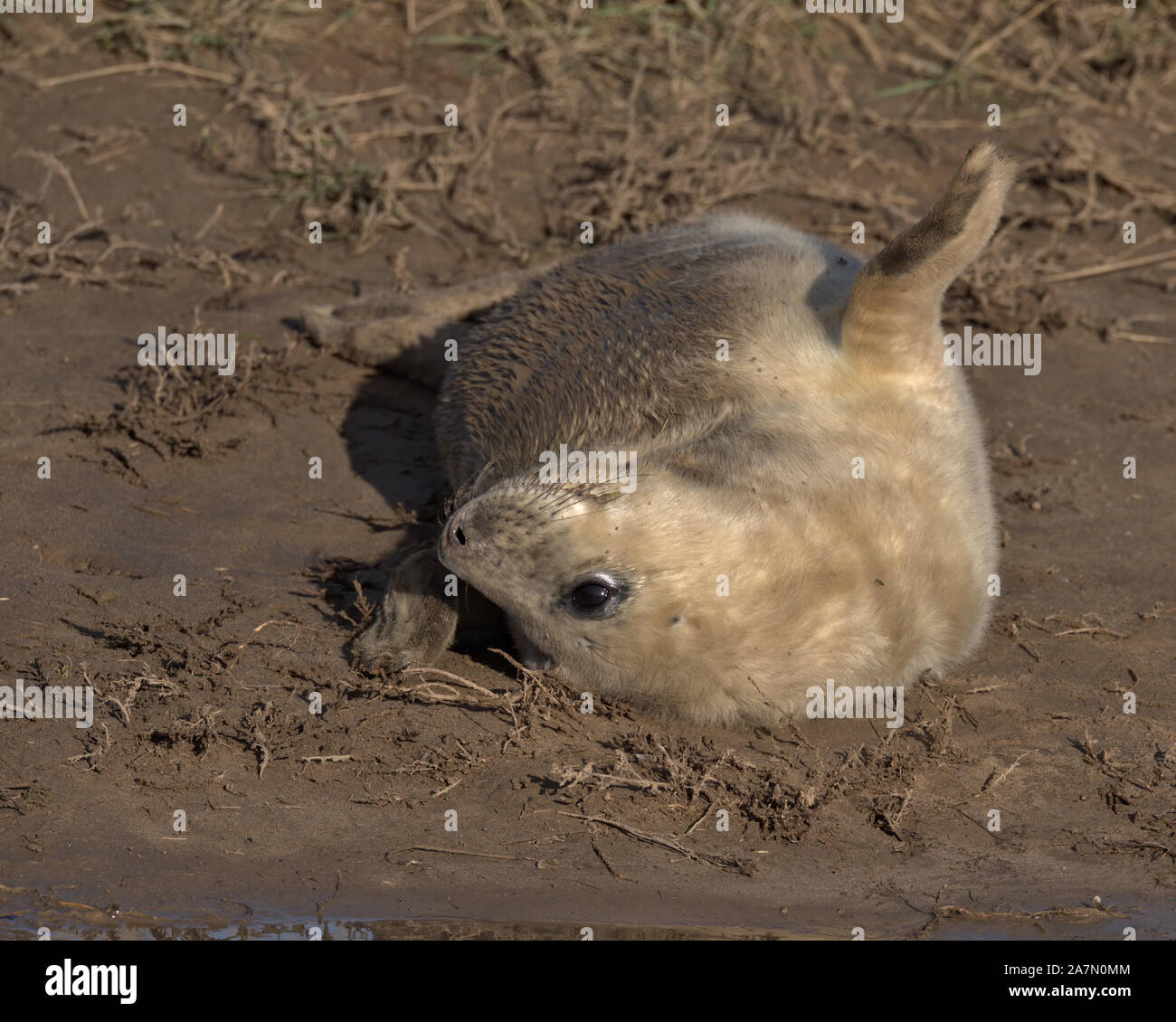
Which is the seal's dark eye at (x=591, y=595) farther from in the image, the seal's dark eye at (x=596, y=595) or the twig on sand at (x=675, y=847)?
the twig on sand at (x=675, y=847)

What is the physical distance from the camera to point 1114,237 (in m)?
8.00

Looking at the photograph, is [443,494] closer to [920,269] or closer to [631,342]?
[631,342]

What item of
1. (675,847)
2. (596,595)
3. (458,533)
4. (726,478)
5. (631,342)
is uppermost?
(631,342)

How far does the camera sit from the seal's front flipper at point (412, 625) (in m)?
4.77

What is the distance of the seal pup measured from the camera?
166 inches

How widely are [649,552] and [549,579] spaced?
0.28m

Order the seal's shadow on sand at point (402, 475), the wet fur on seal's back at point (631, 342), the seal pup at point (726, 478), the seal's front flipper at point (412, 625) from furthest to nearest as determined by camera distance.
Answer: the seal's shadow on sand at point (402, 475) < the wet fur on seal's back at point (631, 342) < the seal's front flipper at point (412, 625) < the seal pup at point (726, 478)

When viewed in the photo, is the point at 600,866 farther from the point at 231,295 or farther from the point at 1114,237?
the point at 1114,237

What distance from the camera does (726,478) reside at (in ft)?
14.6

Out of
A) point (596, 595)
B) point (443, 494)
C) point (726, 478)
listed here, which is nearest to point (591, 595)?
point (596, 595)

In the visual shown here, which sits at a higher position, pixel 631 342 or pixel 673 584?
pixel 631 342

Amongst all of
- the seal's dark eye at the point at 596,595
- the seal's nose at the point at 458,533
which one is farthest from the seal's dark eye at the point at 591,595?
Answer: the seal's nose at the point at 458,533

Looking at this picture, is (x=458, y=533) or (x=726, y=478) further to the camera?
(x=726, y=478)

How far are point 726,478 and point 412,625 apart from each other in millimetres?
1091
